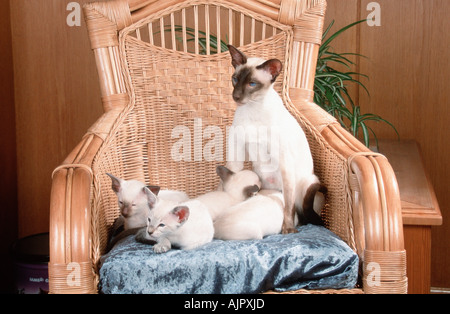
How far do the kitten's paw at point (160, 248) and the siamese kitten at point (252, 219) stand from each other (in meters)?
0.13

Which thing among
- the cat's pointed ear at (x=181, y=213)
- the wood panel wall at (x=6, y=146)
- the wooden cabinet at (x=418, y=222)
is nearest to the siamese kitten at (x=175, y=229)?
the cat's pointed ear at (x=181, y=213)

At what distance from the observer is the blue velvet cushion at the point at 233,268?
1025 millimetres

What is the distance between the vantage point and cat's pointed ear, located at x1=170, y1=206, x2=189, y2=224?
1096mm

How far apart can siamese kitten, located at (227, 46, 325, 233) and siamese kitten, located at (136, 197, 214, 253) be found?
230mm

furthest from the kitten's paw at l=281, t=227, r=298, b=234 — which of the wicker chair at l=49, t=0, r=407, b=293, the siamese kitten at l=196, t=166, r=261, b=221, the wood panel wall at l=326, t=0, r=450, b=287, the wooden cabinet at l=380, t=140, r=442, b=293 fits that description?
the wood panel wall at l=326, t=0, r=450, b=287

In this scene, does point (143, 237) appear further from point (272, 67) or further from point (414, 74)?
point (414, 74)

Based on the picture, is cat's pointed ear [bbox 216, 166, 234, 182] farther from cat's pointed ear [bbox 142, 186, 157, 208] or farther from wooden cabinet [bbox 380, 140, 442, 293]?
wooden cabinet [bbox 380, 140, 442, 293]

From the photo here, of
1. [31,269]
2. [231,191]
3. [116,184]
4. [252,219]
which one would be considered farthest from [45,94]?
[252,219]

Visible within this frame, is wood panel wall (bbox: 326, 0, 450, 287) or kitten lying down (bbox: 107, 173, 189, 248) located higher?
wood panel wall (bbox: 326, 0, 450, 287)

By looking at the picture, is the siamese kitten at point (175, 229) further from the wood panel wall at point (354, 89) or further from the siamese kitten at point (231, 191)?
the wood panel wall at point (354, 89)

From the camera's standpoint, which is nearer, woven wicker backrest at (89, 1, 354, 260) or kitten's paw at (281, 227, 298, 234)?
kitten's paw at (281, 227, 298, 234)

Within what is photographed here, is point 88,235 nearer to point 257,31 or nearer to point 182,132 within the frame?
point 182,132

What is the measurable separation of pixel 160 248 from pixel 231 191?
0.83 feet
